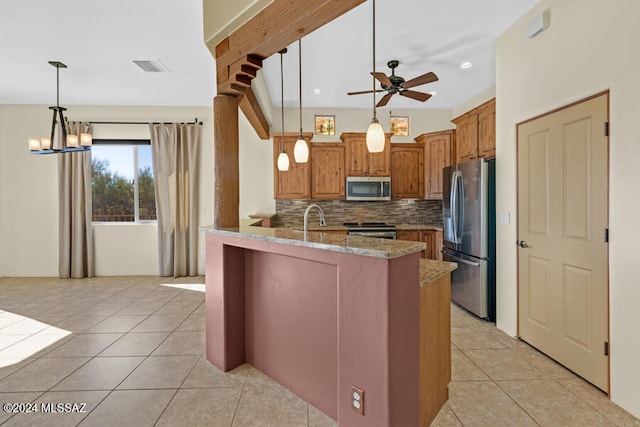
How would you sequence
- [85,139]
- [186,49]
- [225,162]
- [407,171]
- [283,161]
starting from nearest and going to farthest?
[225,162] < [186,49] < [283,161] < [85,139] < [407,171]

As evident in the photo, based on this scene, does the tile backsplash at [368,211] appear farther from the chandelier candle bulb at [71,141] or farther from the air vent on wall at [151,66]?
the chandelier candle bulb at [71,141]

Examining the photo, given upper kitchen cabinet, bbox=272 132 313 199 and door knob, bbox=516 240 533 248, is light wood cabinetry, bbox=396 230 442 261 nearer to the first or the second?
upper kitchen cabinet, bbox=272 132 313 199

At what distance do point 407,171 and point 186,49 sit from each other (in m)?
3.92

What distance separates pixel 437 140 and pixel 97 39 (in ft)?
16.0

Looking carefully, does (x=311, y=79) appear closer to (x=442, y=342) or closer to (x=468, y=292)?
(x=468, y=292)

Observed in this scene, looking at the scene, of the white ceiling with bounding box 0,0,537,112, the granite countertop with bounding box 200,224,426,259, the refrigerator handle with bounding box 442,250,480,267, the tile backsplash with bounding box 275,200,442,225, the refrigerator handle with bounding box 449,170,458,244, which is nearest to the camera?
the granite countertop with bounding box 200,224,426,259

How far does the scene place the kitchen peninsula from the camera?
4.64ft

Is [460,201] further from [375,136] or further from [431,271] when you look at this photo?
[431,271]

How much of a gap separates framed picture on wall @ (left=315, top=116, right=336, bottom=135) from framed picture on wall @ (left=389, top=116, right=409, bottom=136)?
1096 millimetres

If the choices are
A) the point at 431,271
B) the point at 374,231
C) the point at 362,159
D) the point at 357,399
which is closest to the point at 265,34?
the point at 431,271

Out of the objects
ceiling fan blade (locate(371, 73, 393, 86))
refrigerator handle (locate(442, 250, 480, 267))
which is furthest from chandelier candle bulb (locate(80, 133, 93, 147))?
refrigerator handle (locate(442, 250, 480, 267))

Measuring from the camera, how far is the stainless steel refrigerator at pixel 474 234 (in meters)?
3.26

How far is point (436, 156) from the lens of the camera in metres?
5.24

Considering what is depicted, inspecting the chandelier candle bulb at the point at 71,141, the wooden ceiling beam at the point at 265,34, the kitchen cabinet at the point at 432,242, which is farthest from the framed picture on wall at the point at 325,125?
the chandelier candle bulb at the point at 71,141
